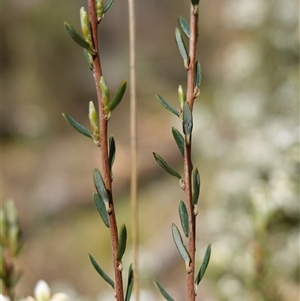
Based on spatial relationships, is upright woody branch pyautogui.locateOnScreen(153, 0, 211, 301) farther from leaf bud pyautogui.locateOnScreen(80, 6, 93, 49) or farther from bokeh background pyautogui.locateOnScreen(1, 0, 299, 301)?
bokeh background pyautogui.locateOnScreen(1, 0, 299, 301)

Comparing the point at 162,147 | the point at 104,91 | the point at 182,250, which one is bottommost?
the point at 162,147

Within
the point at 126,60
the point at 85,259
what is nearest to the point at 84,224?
the point at 85,259

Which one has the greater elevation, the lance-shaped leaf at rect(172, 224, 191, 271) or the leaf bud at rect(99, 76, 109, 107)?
the leaf bud at rect(99, 76, 109, 107)

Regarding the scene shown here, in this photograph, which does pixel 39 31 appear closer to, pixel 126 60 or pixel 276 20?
pixel 126 60

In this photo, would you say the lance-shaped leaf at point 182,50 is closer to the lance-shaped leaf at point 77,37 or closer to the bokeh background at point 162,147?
the lance-shaped leaf at point 77,37

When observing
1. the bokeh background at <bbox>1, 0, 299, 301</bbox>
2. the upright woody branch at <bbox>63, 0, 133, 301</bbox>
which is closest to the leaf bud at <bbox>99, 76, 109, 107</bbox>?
the upright woody branch at <bbox>63, 0, 133, 301</bbox>

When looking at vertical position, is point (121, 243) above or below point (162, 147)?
above

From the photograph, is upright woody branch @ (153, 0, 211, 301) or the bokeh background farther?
the bokeh background

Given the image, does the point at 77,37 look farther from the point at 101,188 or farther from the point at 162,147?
the point at 162,147

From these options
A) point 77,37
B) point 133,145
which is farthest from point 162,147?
point 77,37
